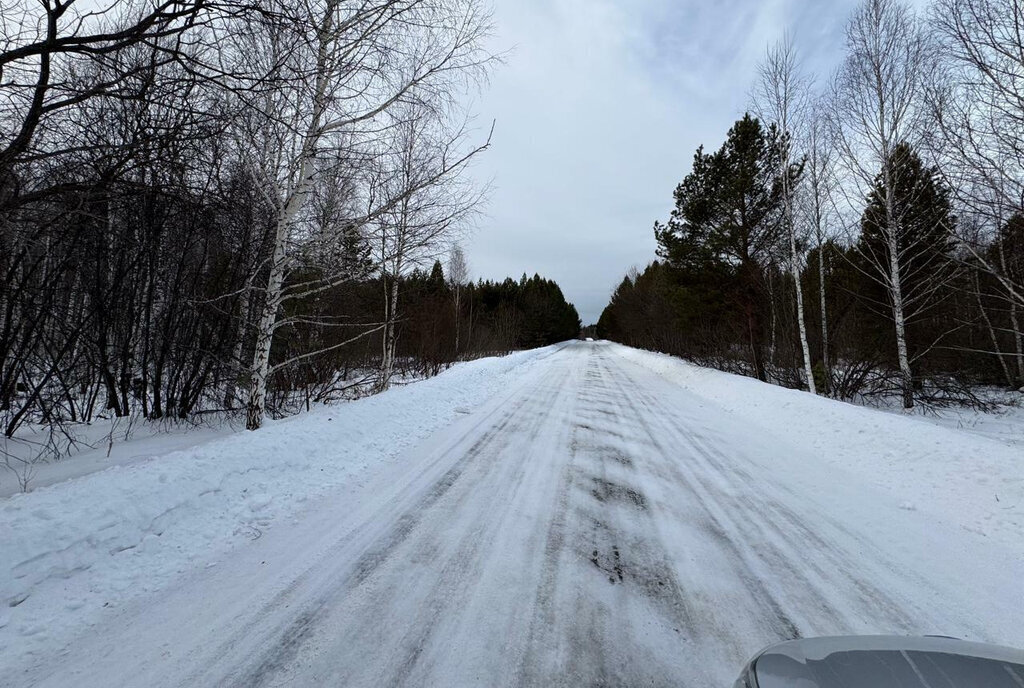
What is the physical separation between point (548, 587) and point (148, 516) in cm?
317

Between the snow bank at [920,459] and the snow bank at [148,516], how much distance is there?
6.25m

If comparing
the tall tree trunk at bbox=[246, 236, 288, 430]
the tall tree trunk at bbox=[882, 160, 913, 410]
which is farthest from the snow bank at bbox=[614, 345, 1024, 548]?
the tall tree trunk at bbox=[246, 236, 288, 430]

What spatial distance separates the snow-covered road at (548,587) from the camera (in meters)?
1.87

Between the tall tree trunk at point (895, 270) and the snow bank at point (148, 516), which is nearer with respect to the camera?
the snow bank at point (148, 516)

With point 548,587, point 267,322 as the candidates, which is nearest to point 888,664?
point 548,587

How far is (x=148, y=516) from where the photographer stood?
9.91 feet

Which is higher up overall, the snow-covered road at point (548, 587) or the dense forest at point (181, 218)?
the dense forest at point (181, 218)

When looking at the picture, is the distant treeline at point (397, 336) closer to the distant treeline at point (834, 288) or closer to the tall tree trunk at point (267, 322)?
the tall tree trunk at point (267, 322)

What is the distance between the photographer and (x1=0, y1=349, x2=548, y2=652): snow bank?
90.5 inches

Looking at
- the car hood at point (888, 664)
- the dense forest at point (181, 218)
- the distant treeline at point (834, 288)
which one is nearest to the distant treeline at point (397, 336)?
the dense forest at point (181, 218)

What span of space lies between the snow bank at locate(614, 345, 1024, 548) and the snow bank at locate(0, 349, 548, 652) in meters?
6.25

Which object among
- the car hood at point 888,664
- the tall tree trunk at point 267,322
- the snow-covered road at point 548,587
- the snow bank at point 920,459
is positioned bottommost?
the snow-covered road at point 548,587

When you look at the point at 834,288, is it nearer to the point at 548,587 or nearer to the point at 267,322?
the point at 548,587

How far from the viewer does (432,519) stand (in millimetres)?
3352
